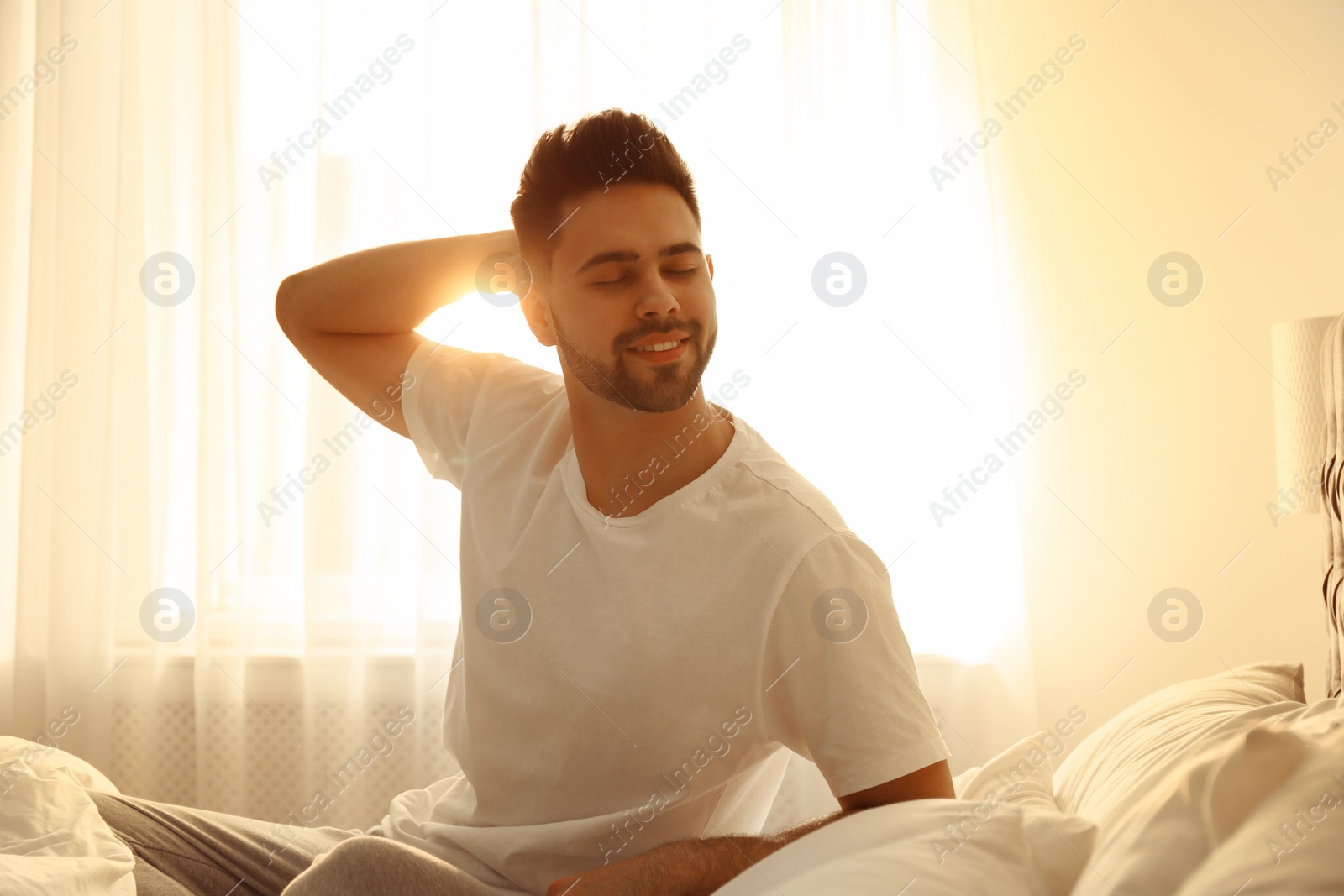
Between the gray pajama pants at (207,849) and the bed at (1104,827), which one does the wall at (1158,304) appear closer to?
the bed at (1104,827)

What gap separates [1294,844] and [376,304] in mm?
1342

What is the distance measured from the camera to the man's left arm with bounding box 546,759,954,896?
3.03 ft

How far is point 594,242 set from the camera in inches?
49.0

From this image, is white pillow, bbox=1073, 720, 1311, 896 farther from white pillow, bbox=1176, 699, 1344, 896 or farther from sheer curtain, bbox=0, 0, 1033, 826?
sheer curtain, bbox=0, 0, 1033, 826

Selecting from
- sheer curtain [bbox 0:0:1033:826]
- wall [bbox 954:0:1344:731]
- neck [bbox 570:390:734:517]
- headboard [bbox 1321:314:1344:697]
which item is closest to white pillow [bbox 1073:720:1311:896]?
neck [bbox 570:390:734:517]

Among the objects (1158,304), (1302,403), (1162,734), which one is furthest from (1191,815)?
(1158,304)

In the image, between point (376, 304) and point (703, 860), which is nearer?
point (703, 860)

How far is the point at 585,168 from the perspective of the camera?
4.21 feet

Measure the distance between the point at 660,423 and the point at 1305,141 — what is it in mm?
2076

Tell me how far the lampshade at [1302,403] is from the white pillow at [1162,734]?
565mm

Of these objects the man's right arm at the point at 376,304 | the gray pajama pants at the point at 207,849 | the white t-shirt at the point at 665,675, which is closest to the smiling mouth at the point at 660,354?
the white t-shirt at the point at 665,675

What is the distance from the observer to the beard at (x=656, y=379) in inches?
47.6

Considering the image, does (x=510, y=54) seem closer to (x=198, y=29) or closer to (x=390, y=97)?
(x=390, y=97)

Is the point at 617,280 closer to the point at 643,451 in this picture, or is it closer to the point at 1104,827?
the point at 643,451
